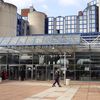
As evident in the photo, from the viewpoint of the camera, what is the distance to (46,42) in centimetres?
3959

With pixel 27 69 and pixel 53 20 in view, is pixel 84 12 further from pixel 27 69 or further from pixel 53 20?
pixel 27 69

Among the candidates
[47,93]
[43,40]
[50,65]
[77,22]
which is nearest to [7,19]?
[50,65]

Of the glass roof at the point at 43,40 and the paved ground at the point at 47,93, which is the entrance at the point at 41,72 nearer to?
the glass roof at the point at 43,40

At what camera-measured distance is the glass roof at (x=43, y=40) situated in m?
38.6

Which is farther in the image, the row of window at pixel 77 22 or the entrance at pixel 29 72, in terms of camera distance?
the row of window at pixel 77 22

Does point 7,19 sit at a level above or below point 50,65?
above

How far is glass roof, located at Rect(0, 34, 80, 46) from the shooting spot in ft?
127

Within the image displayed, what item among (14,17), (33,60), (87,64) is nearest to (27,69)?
(33,60)

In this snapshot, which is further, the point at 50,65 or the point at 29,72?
the point at 29,72

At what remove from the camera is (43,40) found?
40.1 meters

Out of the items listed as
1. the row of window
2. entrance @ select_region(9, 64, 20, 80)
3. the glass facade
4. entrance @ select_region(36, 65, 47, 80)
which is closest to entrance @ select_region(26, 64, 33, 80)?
the glass facade

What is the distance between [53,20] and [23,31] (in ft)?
75.5

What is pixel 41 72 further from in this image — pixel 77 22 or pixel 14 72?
pixel 77 22

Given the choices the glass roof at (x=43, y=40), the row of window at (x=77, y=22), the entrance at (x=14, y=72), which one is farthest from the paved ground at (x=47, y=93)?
the row of window at (x=77, y=22)
